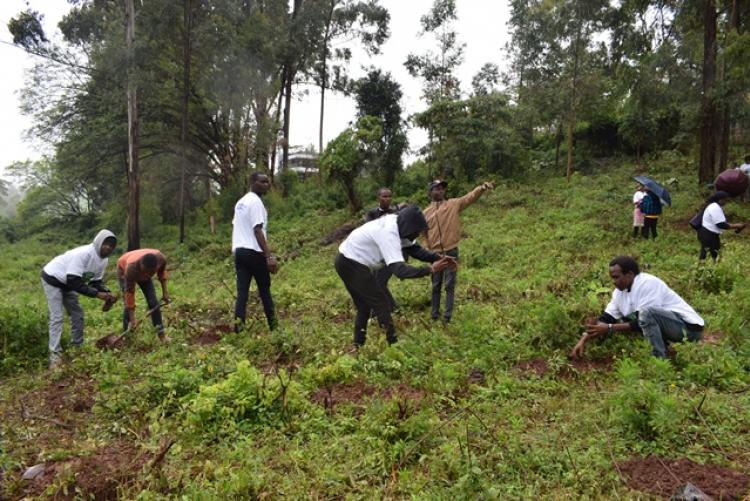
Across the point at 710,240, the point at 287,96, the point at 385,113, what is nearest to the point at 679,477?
the point at 710,240

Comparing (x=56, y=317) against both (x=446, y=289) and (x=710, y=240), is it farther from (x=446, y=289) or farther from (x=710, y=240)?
(x=710, y=240)

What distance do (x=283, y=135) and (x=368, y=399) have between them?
23.0 meters

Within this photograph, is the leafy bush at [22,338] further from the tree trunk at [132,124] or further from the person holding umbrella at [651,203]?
the tree trunk at [132,124]

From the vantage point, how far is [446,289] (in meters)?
6.65

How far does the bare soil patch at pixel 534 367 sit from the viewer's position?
15.5 feet

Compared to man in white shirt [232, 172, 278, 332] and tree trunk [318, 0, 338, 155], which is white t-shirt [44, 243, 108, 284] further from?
tree trunk [318, 0, 338, 155]

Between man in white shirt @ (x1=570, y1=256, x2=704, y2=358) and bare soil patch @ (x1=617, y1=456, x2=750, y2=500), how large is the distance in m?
1.61

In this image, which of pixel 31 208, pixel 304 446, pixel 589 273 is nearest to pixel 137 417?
pixel 304 446

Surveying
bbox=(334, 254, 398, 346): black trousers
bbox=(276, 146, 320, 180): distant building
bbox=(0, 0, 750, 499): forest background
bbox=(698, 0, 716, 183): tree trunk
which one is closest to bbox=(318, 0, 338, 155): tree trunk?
bbox=(0, 0, 750, 499): forest background

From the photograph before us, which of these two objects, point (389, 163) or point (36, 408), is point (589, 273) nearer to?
point (36, 408)

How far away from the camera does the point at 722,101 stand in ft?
40.5

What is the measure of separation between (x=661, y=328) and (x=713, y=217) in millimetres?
4377

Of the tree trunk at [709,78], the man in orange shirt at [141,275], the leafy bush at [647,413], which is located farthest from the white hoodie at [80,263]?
the tree trunk at [709,78]

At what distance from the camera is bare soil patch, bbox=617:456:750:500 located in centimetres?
279
